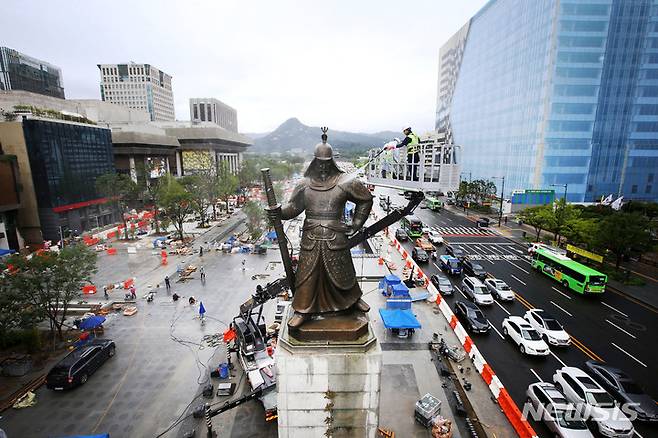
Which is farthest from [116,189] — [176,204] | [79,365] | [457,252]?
[457,252]

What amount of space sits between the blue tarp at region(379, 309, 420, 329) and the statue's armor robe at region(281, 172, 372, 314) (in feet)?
34.8

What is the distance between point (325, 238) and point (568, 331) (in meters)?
18.8

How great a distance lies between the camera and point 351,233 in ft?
25.7

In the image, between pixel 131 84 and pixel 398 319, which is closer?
pixel 398 319

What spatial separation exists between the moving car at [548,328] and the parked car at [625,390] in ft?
7.73

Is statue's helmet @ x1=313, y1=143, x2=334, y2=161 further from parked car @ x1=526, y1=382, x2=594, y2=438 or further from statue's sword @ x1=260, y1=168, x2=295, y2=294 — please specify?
parked car @ x1=526, y1=382, x2=594, y2=438

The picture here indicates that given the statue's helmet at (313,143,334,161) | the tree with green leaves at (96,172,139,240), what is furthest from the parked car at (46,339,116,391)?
the tree with green leaves at (96,172,139,240)

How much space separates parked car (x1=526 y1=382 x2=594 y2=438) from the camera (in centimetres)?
1105

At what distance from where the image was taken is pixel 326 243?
25.0 ft

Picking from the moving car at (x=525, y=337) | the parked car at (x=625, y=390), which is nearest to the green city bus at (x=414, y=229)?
the moving car at (x=525, y=337)

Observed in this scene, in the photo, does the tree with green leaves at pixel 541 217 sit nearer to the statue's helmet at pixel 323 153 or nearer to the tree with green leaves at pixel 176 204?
the statue's helmet at pixel 323 153

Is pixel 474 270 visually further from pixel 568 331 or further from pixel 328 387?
pixel 328 387

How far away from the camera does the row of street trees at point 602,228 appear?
25891 mm

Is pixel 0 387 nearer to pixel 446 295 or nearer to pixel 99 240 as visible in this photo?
pixel 446 295
